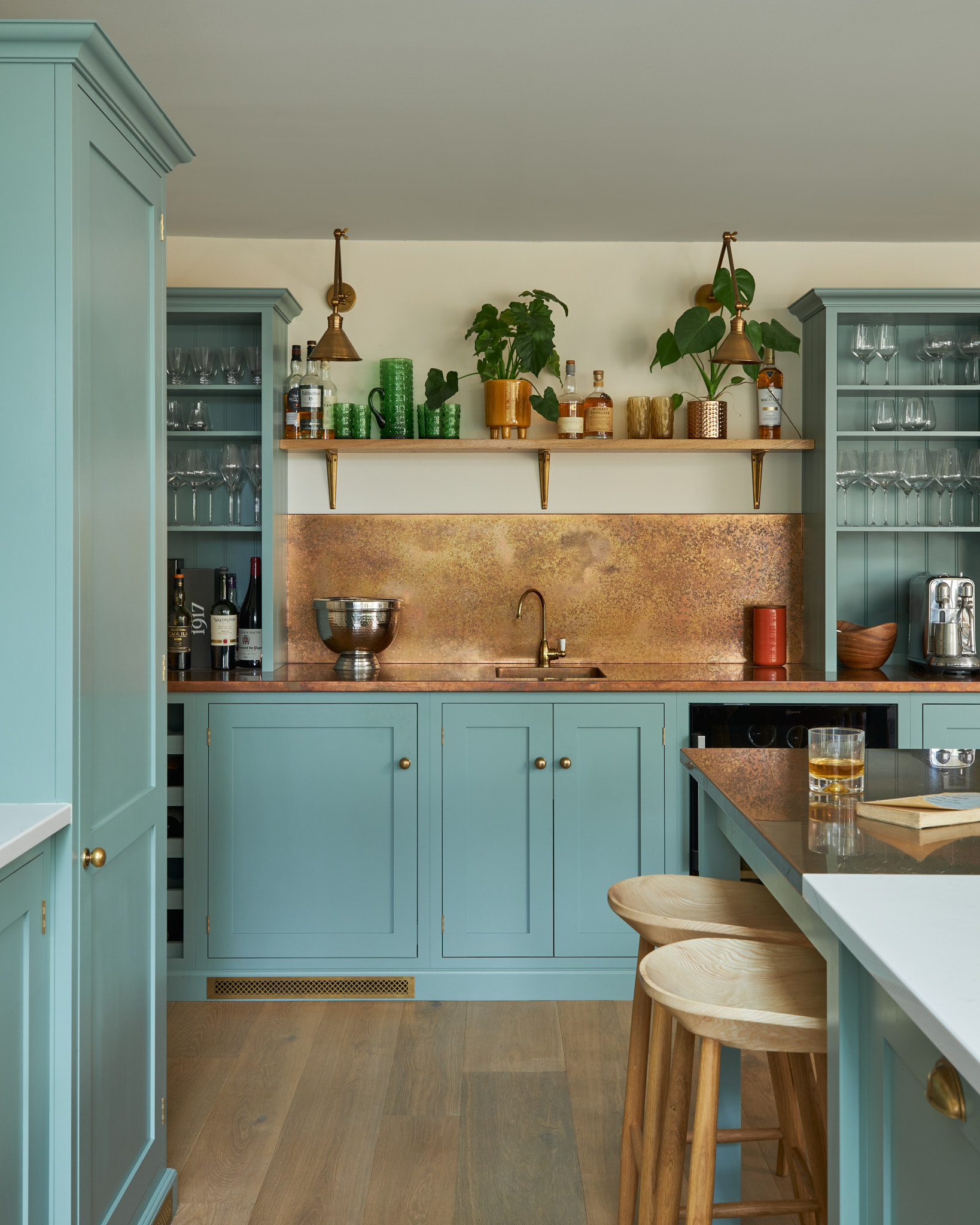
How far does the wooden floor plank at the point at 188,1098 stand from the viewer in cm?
239

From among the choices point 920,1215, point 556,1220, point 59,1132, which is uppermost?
point 920,1215

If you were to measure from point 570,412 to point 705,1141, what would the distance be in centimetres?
271

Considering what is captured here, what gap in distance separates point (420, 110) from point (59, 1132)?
259 cm

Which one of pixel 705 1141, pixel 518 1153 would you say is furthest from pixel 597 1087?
pixel 705 1141

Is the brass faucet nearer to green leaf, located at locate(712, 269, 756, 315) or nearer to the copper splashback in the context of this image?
the copper splashback

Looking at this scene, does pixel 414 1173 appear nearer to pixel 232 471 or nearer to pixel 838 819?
pixel 838 819

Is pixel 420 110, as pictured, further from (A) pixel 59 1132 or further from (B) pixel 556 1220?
(B) pixel 556 1220

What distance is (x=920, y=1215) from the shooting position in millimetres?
1036

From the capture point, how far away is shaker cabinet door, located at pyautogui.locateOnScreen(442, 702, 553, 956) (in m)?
3.27

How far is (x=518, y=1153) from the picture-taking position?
236 centimetres

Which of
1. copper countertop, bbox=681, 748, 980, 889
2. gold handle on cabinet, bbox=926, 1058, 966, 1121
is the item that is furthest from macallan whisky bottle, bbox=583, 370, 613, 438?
gold handle on cabinet, bbox=926, 1058, 966, 1121

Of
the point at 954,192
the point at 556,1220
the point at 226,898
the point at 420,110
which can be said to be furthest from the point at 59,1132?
the point at 954,192

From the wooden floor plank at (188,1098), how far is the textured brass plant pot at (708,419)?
2588 mm

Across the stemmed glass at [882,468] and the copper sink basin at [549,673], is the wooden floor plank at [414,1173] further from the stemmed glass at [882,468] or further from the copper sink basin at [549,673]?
the stemmed glass at [882,468]
